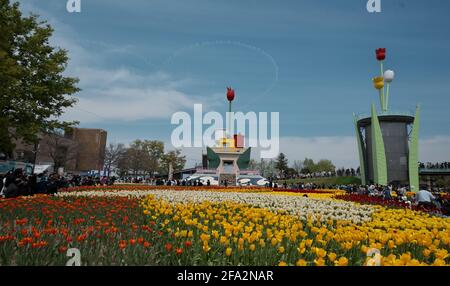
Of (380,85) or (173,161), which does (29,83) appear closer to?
(380,85)

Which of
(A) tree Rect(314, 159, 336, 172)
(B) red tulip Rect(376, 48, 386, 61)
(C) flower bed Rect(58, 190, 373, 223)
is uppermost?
(B) red tulip Rect(376, 48, 386, 61)

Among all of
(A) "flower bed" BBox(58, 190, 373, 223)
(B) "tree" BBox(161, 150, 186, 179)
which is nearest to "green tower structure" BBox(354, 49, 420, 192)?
(A) "flower bed" BBox(58, 190, 373, 223)

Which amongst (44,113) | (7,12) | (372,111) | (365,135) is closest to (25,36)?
(7,12)

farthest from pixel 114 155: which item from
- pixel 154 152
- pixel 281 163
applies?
pixel 281 163

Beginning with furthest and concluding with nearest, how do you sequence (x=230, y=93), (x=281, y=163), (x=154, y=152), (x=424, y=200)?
(x=281, y=163) < (x=154, y=152) < (x=230, y=93) < (x=424, y=200)

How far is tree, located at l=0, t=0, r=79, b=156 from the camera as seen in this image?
19.0m

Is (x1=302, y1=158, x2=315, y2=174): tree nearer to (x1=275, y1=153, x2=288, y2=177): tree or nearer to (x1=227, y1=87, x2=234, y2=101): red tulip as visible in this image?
(x1=275, y1=153, x2=288, y2=177): tree

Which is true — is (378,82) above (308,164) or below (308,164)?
above

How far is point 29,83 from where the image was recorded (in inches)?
817

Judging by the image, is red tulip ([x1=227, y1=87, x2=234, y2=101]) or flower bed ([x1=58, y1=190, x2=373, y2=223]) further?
red tulip ([x1=227, y1=87, x2=234, y2=101])

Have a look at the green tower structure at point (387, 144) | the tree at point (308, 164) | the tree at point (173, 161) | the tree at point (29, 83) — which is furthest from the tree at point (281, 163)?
the tree at point (29, 83)
